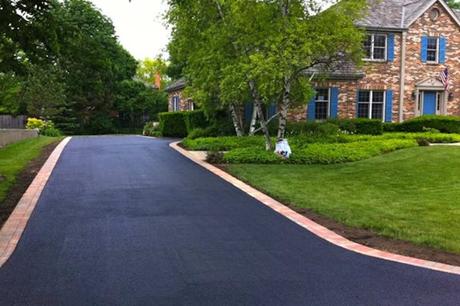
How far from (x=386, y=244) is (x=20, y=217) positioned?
18.5ft

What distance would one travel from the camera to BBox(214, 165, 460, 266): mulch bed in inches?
276

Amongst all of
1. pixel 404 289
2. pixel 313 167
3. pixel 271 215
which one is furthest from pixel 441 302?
pixel 313 167

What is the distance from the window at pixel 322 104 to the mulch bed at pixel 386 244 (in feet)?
64.0

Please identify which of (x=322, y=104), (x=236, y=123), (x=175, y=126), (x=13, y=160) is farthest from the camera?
(x=175, y=126)

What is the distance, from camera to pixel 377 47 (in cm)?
2905

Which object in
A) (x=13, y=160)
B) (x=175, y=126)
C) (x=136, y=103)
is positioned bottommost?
(x=13, y=160)

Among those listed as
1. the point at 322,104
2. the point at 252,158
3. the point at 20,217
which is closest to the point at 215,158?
the point at 252,158

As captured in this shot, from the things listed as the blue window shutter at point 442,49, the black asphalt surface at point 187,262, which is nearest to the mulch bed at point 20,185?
the black asphalt surface at point 187,262

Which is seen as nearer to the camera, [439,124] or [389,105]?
Result: [439,124]

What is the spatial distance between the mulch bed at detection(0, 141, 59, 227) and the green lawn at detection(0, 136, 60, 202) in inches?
4.7

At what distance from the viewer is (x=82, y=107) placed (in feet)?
149

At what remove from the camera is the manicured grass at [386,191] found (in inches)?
335

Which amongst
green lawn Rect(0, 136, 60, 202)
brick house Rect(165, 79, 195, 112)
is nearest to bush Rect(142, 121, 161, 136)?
brick house Rect(165, 79, 195, 112)

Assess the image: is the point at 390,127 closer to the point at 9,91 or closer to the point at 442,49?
the point at 442,49
